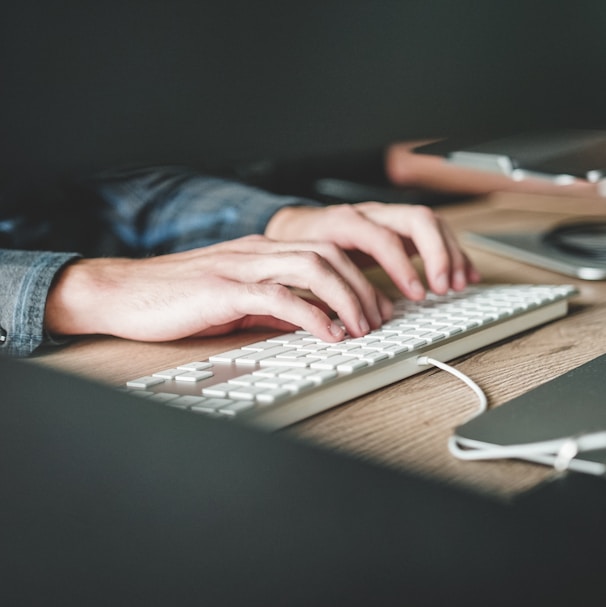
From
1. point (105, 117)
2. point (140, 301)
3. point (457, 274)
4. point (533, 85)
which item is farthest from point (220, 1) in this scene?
point (533, 85)

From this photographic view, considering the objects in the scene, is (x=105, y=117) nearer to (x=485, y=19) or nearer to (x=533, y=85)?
(x=485, y=19)

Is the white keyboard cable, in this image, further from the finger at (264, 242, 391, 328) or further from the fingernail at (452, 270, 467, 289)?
the fingernail at (452, 270, 467, 289)

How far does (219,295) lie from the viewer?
2.02ft

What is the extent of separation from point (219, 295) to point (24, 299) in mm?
166

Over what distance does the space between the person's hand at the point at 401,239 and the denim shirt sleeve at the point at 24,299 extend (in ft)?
0.80

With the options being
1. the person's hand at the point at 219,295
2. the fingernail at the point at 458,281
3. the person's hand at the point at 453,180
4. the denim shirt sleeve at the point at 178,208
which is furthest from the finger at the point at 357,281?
the person's hand at the point at 453,180

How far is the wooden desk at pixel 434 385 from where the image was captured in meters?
0.42

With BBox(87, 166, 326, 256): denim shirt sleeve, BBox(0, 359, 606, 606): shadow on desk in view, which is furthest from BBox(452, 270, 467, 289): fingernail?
BBox(0, 359, 606, 606): shadow on desk

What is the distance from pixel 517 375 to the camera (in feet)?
1.83

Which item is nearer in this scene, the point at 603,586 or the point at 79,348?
the point at 603,586

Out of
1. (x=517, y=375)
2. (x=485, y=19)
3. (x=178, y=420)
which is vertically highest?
(x=485, y=19)

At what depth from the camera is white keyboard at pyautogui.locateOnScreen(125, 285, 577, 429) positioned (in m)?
0.46

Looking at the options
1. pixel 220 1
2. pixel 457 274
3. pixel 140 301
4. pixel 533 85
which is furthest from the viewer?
pixel 533 85

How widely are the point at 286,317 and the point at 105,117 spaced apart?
207 millimetres
